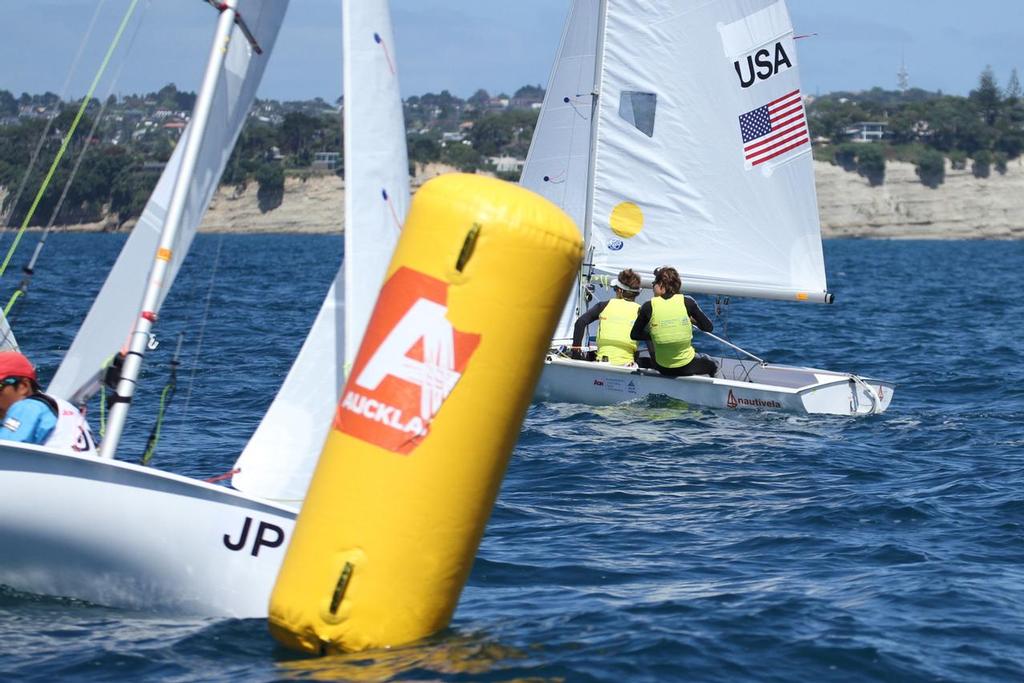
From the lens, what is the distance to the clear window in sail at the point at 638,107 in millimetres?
15039

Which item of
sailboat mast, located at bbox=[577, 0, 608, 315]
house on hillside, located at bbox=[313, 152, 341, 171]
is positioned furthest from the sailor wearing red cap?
house on hillside, located at bbox=[313, 152, 341, 171]

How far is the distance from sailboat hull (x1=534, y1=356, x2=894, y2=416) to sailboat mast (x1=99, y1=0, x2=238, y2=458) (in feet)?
20.5

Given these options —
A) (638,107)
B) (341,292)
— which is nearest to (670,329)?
(638,107)

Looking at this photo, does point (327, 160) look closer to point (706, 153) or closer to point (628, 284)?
point (706, 153)

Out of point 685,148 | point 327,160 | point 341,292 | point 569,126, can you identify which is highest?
point 327,160

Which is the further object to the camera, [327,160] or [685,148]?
[327,160]

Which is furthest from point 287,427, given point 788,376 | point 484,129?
point 484,129

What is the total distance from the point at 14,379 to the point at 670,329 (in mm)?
6928

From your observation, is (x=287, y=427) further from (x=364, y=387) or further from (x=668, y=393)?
(x=668, y=393)

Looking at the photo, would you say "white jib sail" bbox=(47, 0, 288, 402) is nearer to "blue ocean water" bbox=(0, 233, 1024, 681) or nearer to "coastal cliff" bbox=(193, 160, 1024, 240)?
"blue ocean water" bbox=(0, 233, 1024, 681)

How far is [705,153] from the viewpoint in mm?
15250

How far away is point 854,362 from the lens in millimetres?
17969

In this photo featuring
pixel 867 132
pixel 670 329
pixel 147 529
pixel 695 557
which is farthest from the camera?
pixel 867 132

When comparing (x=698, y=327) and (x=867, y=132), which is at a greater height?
(x=867, y=132)
